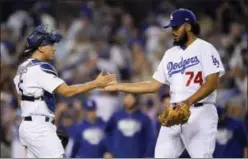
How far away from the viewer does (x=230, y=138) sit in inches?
504

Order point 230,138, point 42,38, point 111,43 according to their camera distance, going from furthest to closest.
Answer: point 111,43
point 230,138
point 42,38

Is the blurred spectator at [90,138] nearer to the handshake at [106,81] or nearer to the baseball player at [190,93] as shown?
the handshake at [106,81]

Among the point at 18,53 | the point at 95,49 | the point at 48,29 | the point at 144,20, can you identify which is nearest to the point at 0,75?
the point at 18,53

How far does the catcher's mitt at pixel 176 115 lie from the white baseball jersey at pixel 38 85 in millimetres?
1149

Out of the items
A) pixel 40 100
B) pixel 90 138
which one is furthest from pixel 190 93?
pixel 90 138

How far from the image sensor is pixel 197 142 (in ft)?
32.9

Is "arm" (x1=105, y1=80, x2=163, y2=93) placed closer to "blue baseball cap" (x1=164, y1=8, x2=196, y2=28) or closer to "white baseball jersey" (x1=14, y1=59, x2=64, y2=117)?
"blue baseball cap" (x1=164, y1=8, x2=196, y2=28)

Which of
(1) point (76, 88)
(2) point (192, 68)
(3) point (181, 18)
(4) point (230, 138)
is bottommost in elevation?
(4) point (230, 138)

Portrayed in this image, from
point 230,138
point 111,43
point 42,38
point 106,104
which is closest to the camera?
point 42,38

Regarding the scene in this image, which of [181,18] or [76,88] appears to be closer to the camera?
[76,88]

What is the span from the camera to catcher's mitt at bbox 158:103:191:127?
978 cm

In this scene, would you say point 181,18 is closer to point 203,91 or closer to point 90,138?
point 203,91

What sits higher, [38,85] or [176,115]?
[38,85]

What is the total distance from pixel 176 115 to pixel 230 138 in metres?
3.17
